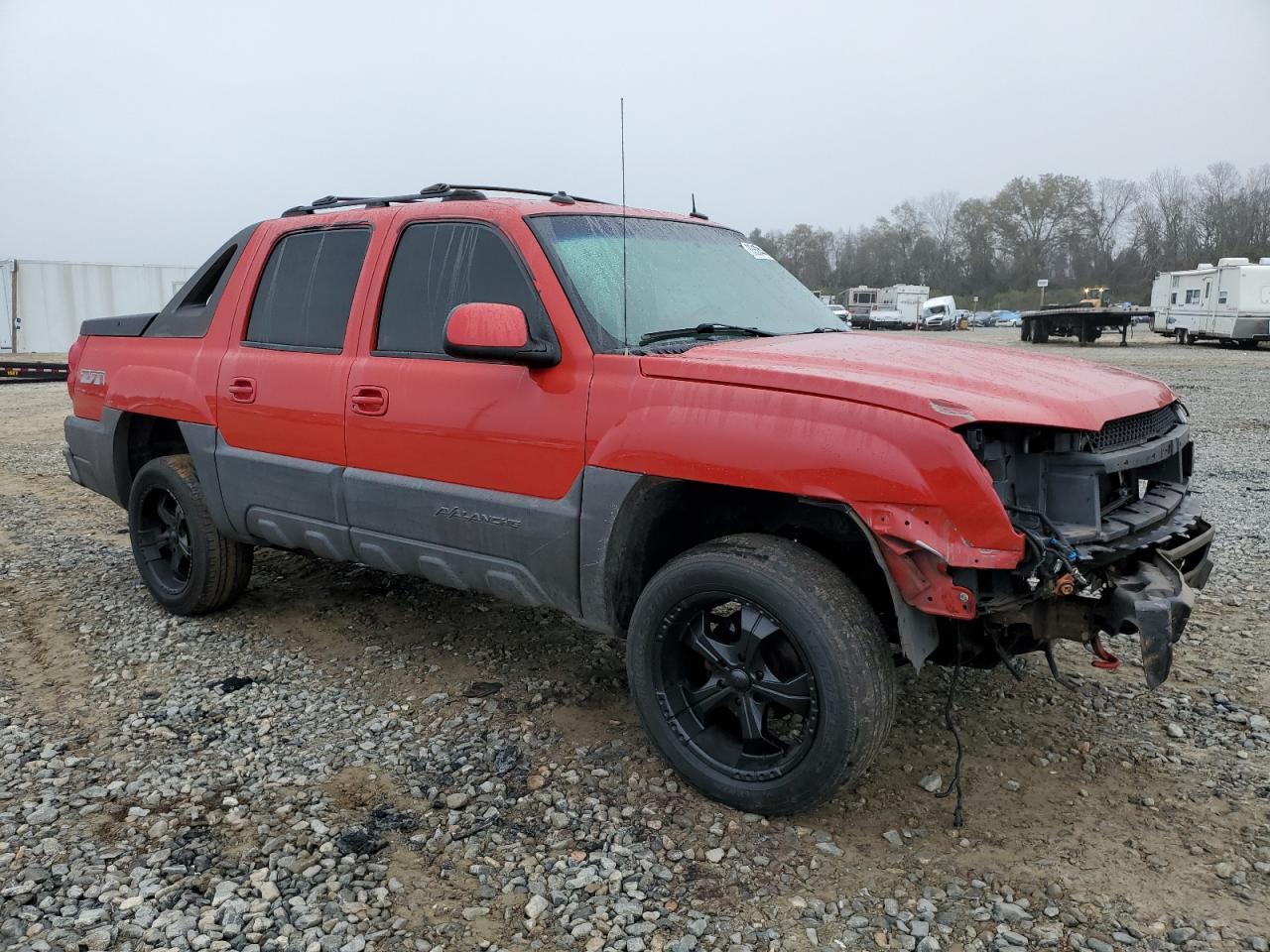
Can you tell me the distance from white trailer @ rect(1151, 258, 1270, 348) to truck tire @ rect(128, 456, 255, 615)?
30.0m

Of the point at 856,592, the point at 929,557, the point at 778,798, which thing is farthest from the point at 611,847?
the point at 929,557

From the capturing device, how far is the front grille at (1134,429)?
2951 mm

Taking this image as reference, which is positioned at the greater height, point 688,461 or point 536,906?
→ point 688,461

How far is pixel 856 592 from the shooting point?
2932mm

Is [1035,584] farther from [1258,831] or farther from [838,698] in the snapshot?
[1258,831]

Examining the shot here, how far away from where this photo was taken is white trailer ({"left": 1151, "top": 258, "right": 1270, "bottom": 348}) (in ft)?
88.9

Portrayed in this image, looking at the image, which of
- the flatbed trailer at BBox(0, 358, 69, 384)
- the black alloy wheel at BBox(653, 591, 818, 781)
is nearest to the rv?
the flatbed trailer at BBox(0, 358, 69, 384)

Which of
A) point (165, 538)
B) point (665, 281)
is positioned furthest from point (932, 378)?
point (165, 538)

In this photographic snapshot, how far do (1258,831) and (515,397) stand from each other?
2.78 meters

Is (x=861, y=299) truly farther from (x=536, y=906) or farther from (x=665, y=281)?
→ (x=536, y=906)

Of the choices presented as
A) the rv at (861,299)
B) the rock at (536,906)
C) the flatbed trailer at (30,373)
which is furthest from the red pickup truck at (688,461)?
the rv at (861,299)

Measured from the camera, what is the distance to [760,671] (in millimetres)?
2996

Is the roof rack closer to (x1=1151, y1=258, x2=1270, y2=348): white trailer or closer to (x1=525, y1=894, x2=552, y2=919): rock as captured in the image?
(x1=525, y1=894, x2=552, y2=919): rock

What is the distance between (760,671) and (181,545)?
3.45 m
